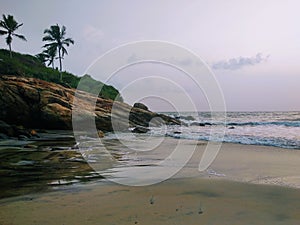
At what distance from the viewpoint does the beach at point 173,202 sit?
16.4 feet

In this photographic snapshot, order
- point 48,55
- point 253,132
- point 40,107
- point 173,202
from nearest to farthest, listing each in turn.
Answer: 1. point 173,202
2. point 40,107
3. point 253,132
4. point 48,55

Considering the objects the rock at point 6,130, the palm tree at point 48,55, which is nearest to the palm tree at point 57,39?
the palm tree at point 48,55

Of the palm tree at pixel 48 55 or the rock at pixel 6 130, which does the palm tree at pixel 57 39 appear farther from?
the rock at pixel 6 130

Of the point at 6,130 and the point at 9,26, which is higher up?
the point at 9,26

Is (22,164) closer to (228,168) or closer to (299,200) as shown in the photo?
(228,168)

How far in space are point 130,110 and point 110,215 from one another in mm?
32920

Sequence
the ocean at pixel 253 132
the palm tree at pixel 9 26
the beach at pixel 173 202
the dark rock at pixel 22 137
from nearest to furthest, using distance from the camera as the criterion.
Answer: the beach at pixel 173 202, the dark rock at pixel 22 137, the ocean at pixel 253 132, the palm tree at pixel 9 26

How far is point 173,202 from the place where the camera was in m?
6.01

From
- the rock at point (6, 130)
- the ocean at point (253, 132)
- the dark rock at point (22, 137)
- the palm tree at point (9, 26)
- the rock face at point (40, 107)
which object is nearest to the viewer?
the dark rock at point (22, 137)

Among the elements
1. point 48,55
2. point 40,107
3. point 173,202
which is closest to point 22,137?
point 40,107

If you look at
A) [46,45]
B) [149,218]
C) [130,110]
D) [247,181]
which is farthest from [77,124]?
[46,45]

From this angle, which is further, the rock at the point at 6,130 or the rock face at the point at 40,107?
the rock face at the point at 40,107

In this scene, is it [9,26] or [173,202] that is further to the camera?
[9,26]

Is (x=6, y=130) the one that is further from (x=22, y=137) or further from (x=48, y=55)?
(x=48, y=55)
